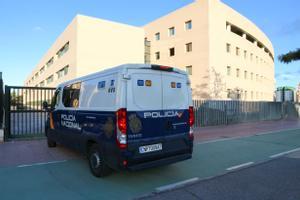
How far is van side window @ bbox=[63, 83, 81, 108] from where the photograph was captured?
21.2ft

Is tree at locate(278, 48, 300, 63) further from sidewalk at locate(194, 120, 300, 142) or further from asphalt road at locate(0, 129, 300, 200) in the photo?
asphalt road at locate(0, 129, 300, 200)

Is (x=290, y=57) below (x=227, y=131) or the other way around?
the other way around

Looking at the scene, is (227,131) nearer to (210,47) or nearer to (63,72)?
(210,47)

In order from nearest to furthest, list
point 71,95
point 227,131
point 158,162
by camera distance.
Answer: point 158,162 → point 71,95 → point 227,131

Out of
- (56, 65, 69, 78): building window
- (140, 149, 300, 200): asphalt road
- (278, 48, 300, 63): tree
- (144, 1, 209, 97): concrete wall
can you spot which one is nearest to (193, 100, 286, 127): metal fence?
(278, 48, 300, 63): tree

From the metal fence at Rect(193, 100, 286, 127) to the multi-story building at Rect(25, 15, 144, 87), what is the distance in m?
14.6

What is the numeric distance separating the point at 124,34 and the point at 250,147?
24.0m

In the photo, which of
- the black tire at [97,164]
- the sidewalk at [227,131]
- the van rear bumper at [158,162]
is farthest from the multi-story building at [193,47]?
the van rear bumper at [158,162]

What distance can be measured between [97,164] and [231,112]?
622 inches

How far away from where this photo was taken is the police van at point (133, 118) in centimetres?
480

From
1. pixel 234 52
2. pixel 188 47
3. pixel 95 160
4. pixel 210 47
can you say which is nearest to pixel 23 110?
pixel 95 160

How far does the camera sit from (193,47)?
31.0 metres

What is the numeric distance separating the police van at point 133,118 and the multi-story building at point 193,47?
2196 centimetres

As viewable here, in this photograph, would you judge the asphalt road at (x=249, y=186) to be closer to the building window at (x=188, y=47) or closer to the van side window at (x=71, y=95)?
the van side window at (x=71, y=95)
